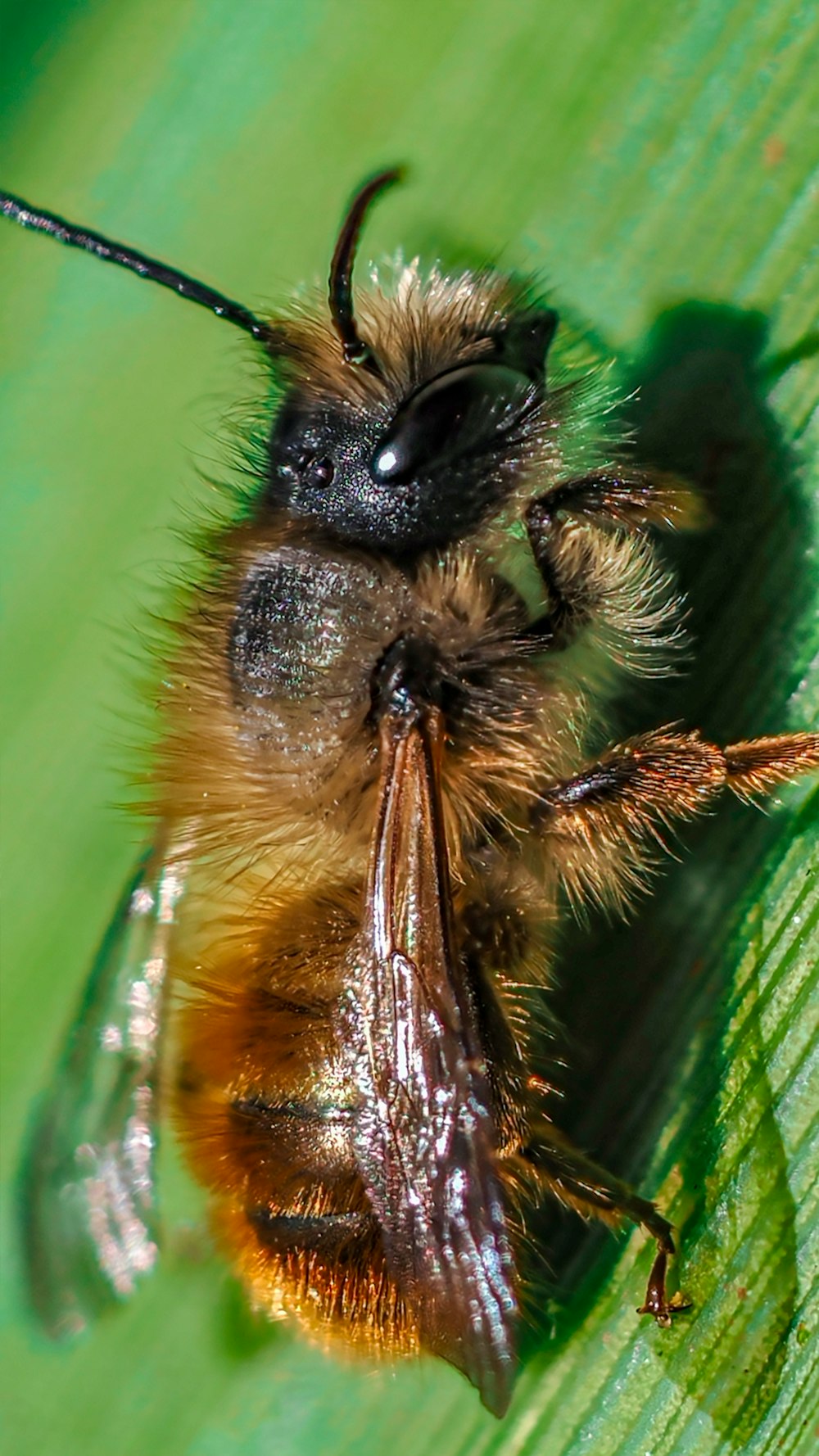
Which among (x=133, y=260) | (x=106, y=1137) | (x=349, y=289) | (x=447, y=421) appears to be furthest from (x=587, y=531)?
(x=106, y=1137)

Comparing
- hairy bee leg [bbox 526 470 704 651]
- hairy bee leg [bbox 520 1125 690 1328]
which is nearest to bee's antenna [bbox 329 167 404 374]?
hairy bee leg [bbox 526 470 704 651]

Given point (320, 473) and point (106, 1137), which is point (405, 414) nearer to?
point (320, 473)

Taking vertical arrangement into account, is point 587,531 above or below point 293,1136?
above

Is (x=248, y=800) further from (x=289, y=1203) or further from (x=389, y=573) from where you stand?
(x=289, y=1203)

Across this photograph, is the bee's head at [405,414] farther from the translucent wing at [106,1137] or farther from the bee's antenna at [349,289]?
the translucent wing at [106,1137]

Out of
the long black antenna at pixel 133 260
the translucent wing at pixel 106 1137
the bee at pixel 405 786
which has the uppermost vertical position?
the long black antenna at pixel 133 260

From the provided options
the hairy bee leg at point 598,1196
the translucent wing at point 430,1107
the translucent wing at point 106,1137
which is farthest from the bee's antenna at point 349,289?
the hairy bee leg at point 598,1196

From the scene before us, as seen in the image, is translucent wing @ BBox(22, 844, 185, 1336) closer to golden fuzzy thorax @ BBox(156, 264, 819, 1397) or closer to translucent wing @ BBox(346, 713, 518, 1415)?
golden fuzzy thorax @ BBox(156, 264, 819, 1397)
